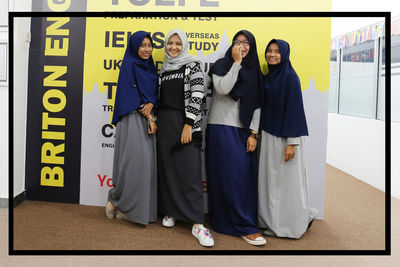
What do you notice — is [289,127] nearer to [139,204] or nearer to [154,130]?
[154,130]

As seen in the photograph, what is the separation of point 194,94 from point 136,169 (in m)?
0.53

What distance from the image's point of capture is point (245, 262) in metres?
1.51

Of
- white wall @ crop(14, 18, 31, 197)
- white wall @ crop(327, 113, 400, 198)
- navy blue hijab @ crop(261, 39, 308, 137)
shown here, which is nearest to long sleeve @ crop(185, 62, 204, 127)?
navy blue hijab @ crop(261, 39, 308, 137)

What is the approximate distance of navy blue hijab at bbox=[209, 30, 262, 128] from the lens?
1684 mm

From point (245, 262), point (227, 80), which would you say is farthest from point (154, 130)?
point (245, 262)

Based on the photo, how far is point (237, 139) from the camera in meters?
1.71

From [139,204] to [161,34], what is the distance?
1023mm

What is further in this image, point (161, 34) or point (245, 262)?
point (161, 34)

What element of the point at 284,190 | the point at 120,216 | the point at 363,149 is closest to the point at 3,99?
the point at 120,216

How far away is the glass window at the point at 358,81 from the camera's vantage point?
2.85m

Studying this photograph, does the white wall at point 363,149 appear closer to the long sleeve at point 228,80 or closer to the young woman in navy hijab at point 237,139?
the young woman in navy hijab at point 237,139

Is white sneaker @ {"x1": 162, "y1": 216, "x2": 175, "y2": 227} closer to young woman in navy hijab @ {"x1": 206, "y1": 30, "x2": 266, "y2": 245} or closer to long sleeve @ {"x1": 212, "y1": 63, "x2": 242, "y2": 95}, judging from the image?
young woman in navy hijab @ {"x1": 206, "y1": 30, "x2": 266, "y2": 245}

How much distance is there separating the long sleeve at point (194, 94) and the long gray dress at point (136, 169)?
28cm

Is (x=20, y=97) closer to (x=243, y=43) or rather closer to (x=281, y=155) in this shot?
(x=243, y=43)
